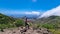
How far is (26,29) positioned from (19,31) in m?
2.80

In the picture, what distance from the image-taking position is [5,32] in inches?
2586

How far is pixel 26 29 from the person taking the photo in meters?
66.0

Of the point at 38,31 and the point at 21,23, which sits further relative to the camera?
the point at 21,23

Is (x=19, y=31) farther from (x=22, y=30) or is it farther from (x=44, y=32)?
(x=44, y=32)

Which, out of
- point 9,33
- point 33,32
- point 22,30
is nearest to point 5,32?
point 9,33

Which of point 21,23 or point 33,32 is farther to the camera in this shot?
point 21,23

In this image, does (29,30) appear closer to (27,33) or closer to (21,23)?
(27,33)

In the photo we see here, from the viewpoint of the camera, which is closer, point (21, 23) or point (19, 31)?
point (19, 31)

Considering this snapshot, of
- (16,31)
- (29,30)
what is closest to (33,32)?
(29,30)

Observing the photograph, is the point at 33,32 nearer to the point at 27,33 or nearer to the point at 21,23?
the point at 27,33

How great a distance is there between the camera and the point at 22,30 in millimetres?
65125

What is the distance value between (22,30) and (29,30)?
2.96 m

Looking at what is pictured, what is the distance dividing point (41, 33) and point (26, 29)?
593 cm

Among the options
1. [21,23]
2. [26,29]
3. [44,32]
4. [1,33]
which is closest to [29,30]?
[26,29]
